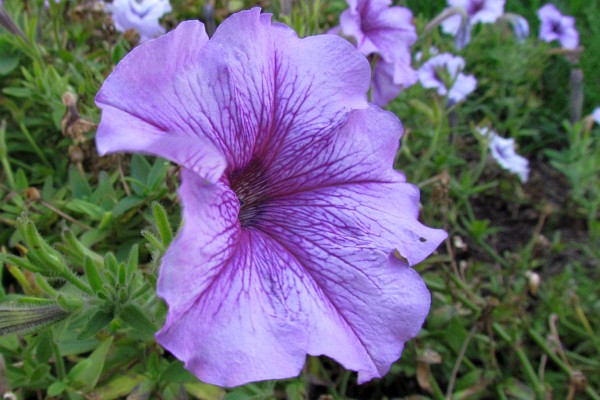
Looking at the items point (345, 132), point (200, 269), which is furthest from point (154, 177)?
point (200, 269)

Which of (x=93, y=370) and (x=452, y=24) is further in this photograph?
(x=452, y=24)

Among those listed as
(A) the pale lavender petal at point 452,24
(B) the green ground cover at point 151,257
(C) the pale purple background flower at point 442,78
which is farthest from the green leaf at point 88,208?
(A) the pale lavender petal at point 452,24

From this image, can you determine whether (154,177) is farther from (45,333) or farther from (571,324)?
(571,324)

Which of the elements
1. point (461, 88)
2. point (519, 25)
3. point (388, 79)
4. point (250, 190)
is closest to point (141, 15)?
point (388, 79)

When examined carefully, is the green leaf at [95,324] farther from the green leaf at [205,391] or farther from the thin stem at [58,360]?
the green leaf at [205,391]

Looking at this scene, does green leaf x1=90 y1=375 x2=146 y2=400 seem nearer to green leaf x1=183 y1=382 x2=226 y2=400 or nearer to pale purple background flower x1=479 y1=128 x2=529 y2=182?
green leaf x1=183 y1=382 x2=226 y2=400

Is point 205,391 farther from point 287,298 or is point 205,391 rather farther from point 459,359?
point 459,359
